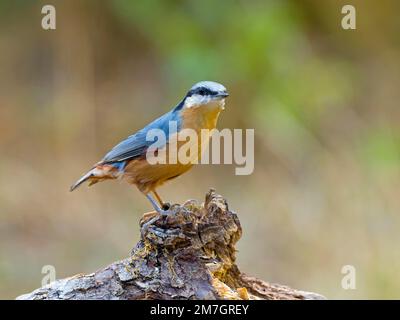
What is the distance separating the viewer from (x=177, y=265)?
3402 mm

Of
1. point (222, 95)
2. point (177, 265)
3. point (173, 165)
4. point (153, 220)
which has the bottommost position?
point (177, 265)

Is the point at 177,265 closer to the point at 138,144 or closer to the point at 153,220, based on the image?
the point at 153,220

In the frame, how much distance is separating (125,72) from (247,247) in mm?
2827

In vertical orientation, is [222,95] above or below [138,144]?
above

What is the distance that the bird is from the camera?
390 cm

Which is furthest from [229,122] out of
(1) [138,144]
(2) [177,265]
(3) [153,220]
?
(2) [177,265]

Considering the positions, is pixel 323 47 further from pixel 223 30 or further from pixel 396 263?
pixel 396 263

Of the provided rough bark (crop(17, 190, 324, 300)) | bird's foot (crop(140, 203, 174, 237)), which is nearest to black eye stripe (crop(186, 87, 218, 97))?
rough bark (crop(17, 190, 324, 300))

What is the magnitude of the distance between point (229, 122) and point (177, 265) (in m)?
4.51

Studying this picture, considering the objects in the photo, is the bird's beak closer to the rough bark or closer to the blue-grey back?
the blue-grey back

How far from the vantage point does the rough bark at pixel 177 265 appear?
334 centimetres

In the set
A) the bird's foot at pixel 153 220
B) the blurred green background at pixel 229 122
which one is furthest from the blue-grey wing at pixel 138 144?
the blurred green background at pixel 229 122

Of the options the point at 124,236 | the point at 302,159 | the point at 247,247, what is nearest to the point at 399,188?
the point at 302,159

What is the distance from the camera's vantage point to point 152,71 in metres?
8.52
